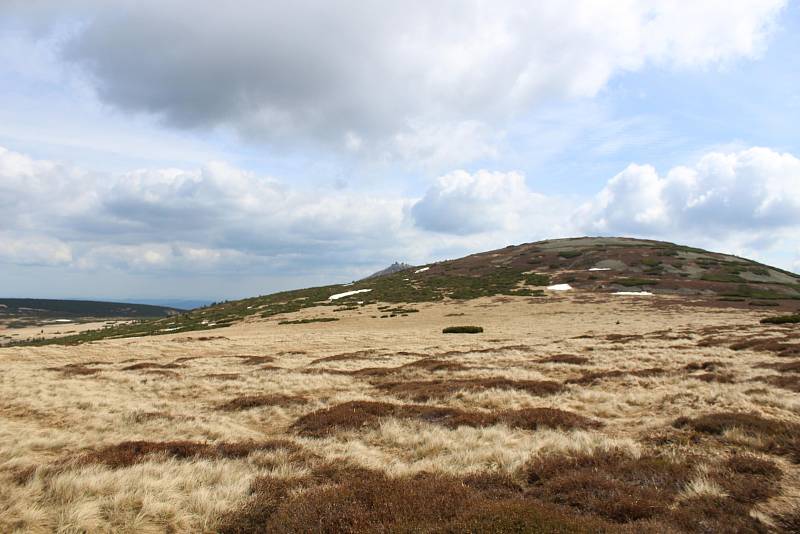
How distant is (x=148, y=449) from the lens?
10.3m

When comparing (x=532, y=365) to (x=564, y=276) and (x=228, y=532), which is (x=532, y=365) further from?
(x=564, y=276)

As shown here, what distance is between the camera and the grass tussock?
41.3 ft

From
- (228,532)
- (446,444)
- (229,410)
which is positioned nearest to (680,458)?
(446,444)

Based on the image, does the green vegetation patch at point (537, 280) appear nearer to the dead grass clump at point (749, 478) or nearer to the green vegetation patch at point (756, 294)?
the green vegetation patch at point (756, 294)

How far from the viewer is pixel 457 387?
18047 mm

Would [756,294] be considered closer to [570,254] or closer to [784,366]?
[570,254]

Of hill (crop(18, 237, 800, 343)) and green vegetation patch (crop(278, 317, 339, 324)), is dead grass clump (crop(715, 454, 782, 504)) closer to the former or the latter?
green vegetation patch (crop(278, 317, 339, 324))

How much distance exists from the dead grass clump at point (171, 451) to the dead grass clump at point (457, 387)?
716cm

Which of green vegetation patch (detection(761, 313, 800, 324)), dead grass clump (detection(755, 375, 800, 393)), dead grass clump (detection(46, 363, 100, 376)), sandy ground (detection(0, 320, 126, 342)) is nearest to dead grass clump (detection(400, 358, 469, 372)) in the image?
dead grass clump (detection(755, 375, 800, 393))

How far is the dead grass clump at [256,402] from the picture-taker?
646 inches

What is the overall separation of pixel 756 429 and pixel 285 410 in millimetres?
13814

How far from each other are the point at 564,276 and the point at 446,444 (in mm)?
76060

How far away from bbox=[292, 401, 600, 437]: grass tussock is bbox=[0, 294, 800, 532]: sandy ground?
52 centimetres

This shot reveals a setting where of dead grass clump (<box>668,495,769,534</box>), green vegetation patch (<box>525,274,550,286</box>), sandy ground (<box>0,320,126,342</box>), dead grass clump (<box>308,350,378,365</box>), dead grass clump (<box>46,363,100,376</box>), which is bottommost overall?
sandy ground (<box>0,320,126,342</box>)
